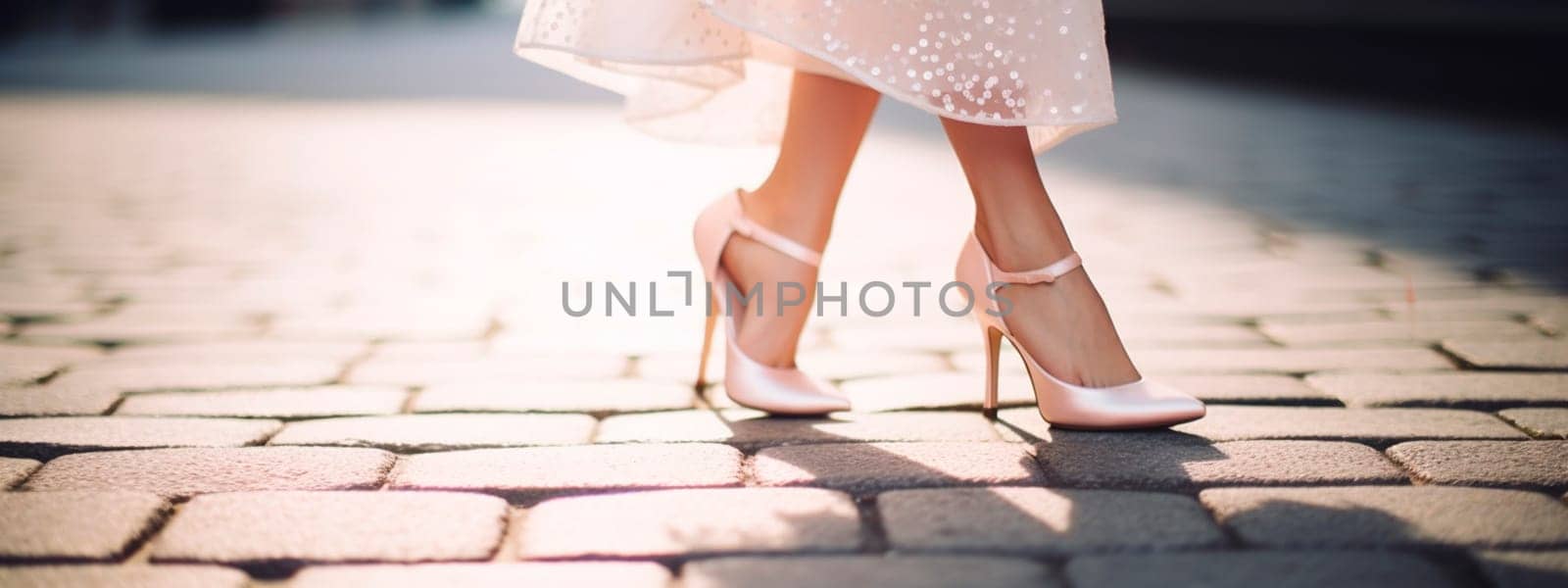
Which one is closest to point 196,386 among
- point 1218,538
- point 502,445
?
point 502,445

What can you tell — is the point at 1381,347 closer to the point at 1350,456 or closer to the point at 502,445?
the point at 1350,456

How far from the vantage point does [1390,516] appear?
1517 mm

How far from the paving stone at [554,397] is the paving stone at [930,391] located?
28 centimetres

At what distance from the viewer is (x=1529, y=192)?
16.0 ft

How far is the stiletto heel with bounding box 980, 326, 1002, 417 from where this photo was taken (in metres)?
2.03

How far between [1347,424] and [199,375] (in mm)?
1812

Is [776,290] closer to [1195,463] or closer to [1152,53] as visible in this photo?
[1195,463]

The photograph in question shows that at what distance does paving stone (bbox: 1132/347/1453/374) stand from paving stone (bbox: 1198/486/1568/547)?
74cm

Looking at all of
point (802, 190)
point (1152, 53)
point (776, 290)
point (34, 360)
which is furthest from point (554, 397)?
point (1152, 53)

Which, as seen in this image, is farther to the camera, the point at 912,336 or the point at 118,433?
the point at 912,336

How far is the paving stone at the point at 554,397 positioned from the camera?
2.08 metres

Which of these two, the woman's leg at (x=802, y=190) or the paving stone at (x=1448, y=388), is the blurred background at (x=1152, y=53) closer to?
the paving stone at (x=1448, y=388)

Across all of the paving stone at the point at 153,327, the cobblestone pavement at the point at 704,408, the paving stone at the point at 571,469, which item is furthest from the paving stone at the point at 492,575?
the paving stone at the point at 153,327

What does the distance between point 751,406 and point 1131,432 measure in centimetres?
55
